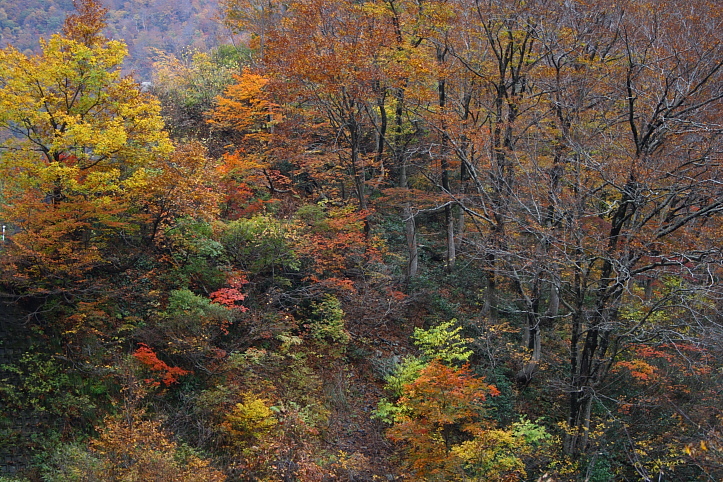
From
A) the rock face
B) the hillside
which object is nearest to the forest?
the rock face

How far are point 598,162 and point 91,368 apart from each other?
37.7 feet

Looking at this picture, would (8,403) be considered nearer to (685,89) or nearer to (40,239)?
(40,239)

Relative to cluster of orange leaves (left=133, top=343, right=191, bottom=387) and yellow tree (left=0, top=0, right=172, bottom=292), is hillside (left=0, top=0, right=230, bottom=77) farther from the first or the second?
cluster of orange leaves (left=133, top=343, right=191, bottom=387)

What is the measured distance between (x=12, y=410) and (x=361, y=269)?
844 centimetres

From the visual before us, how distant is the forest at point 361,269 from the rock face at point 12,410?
49 millimetres

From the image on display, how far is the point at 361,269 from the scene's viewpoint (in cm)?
1402

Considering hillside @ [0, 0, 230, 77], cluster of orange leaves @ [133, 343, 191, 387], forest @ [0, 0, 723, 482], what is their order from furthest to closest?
hillside @ [0, 0, 230, 77]
cluster of orange leaves @ [133, 343, 191, 387]
forest @ [0, 0, 723, 482]

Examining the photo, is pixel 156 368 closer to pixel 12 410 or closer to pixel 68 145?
pixel 12 410

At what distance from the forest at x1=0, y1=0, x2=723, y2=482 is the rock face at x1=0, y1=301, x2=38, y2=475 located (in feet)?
0.16

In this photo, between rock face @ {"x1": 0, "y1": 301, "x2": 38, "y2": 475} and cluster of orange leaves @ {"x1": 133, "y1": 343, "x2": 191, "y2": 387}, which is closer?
rock face @ {"x1": 0, "y1": 301, "x2": 38, "y2": 475}

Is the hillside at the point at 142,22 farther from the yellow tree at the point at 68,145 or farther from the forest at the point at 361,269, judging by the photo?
the yellow tree at the point at 68,145

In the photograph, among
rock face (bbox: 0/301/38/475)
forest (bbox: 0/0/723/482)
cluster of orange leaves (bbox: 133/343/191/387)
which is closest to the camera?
rock face (bbox: 0/301/38/475)

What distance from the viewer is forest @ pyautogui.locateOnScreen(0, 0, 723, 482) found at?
9070 mm

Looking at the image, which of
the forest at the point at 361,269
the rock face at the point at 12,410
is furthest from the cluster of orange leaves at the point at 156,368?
the rock face at the point at 12,410
